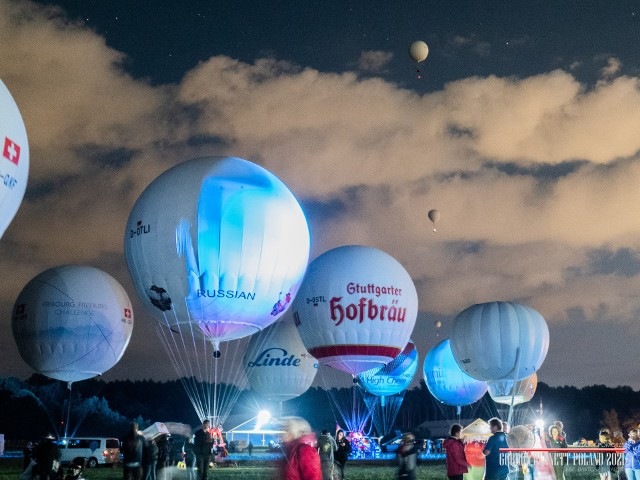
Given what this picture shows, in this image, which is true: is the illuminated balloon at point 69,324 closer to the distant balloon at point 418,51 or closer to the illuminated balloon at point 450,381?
the distant balloon at point 418,51

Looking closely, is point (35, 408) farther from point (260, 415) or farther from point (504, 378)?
point (504, 378)

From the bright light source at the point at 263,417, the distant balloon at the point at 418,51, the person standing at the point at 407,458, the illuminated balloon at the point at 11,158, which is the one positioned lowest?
the person standing at the point at 407,458

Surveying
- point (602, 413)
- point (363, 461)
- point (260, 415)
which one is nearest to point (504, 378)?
point (363, 461)

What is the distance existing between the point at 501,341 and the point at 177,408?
63.9 m

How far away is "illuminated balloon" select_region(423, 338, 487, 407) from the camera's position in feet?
154

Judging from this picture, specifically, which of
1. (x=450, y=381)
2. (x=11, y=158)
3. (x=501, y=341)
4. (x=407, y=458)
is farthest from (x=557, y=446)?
(x=450, y=381)

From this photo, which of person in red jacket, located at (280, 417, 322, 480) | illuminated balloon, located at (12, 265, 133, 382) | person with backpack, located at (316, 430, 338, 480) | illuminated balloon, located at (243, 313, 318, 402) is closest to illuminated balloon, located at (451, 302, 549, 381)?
illuminated balloon, located at (243, 313, 318, 402)

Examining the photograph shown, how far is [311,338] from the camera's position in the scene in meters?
32.0

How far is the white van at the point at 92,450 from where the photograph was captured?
36.4m

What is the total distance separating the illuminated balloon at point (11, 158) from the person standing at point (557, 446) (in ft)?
38.9

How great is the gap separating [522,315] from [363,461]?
10099 millimetres

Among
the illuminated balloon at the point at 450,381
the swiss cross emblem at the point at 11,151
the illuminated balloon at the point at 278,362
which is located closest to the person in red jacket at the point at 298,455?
the swiss cross emblem at the point at 11,151

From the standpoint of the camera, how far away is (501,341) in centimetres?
3716

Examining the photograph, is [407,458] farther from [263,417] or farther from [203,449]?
[263,417]
